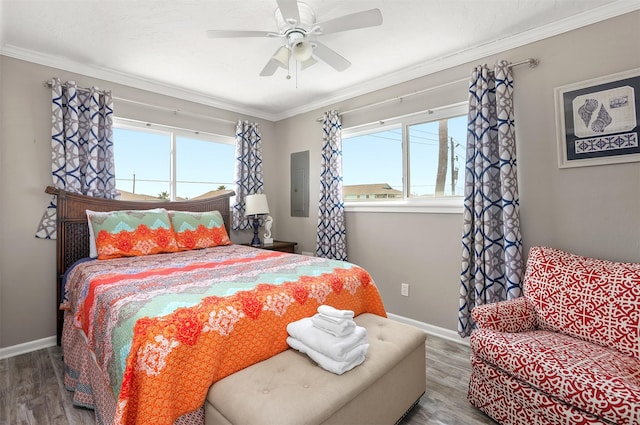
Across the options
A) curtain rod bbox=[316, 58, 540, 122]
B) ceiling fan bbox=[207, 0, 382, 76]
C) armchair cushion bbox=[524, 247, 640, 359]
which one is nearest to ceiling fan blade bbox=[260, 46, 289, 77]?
ceiling fan bbox=[207, 0, 382, 76]

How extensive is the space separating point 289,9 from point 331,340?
1.76 meters

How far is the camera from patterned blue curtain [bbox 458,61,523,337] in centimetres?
238

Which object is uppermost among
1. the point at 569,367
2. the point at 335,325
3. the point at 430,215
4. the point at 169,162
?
the point at 169,162

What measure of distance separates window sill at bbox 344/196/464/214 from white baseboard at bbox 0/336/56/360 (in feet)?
A: 10.3

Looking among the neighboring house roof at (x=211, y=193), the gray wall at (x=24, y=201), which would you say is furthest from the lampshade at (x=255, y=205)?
the gray wall at (x=24, y=201)

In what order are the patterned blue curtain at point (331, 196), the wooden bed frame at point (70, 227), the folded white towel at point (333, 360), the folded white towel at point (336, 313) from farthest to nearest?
the patterned blue curtain at point (331, 196) → the wooden bed frame at point (70, 227) → the folded white towel at point (336, 313) → the folded white towel at point (333, 360)

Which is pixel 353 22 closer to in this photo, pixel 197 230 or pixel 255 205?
pixel 197 230

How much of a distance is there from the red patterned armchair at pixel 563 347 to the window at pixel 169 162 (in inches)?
131

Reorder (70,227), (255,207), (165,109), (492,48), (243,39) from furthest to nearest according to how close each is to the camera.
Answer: (255,207) → (165,109) → (70,227) → (492,48) → (243,39)

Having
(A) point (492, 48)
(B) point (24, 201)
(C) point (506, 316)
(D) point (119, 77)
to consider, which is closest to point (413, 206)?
(C) point (506, 316)

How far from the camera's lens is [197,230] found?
3111 millimetres

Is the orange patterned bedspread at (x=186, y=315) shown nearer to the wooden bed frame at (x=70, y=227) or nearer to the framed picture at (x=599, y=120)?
the wooden bed frame at (x=70, y=227)

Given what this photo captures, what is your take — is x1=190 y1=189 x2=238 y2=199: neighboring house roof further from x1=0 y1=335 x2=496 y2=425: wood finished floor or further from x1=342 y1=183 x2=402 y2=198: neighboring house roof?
x1=0 y1=335 x2=496 y2=425: wood finished floor

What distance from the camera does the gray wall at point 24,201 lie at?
2.54 m
